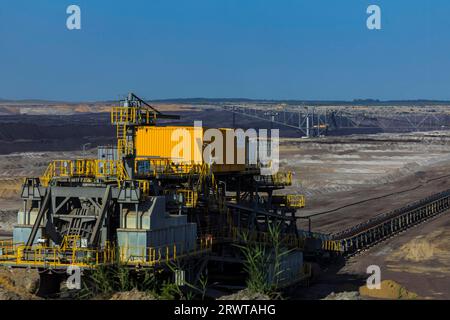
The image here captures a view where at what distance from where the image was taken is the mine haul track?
43.2 m

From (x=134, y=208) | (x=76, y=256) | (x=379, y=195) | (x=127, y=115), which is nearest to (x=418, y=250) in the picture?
(x=127, y=115)

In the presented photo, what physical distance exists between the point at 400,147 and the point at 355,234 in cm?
9590

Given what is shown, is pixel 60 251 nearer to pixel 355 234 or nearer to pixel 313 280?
pixel 313 280

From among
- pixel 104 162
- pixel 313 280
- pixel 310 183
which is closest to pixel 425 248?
pixel 313 280

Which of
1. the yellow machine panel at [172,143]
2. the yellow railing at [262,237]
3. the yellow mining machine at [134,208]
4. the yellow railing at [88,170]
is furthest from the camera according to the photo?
the yellow railing at [262,237]

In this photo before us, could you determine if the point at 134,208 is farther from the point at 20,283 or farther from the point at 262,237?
the point at 262,237

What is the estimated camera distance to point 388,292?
31453mm

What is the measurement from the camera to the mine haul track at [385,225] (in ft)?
142

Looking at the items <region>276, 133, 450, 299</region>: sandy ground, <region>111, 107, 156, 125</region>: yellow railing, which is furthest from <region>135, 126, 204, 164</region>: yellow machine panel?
<region>276, 133, 450, 299</region>: sandy ground

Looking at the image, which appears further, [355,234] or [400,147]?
[400,147]

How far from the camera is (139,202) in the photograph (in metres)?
24.6

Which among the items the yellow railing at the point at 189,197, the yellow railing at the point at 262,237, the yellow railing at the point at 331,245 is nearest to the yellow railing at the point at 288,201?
the yellow railing at the point at 262,237

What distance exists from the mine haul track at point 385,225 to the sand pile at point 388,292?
8237 millimetres

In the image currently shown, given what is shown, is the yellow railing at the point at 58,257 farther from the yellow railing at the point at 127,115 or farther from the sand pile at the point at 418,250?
the sand pile at the point at 418,250
